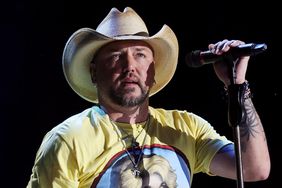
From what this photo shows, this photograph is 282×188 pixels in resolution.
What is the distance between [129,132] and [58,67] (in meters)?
1.10

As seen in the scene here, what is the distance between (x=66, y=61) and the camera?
87.5 inches

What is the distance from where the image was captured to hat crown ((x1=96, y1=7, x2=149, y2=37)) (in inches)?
82.9

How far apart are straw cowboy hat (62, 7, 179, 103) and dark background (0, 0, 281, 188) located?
0.71m

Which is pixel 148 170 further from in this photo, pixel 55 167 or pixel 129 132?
pixel 55 167

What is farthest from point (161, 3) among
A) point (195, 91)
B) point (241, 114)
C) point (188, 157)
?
point (241, 114)

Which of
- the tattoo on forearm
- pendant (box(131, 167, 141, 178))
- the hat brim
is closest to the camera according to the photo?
pendant (box(131, 167, 141, 178))

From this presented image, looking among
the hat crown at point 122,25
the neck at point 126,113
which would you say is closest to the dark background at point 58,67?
the hat crown at point 122,25

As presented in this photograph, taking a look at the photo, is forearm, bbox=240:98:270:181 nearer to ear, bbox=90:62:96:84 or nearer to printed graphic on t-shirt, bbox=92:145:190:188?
printed graphic on t-shirt, bbox=92:145:190:188

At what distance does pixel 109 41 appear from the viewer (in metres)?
2.06

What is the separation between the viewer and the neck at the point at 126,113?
2025mm

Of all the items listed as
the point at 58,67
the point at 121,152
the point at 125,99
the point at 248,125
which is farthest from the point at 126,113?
the point at 58,67

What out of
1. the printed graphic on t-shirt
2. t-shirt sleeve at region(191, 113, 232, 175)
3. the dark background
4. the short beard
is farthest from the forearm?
the dark background

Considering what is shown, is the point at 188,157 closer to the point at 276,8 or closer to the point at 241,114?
the point at 241,114

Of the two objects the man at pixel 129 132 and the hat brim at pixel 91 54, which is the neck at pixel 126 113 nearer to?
the man at pixel 129 132
